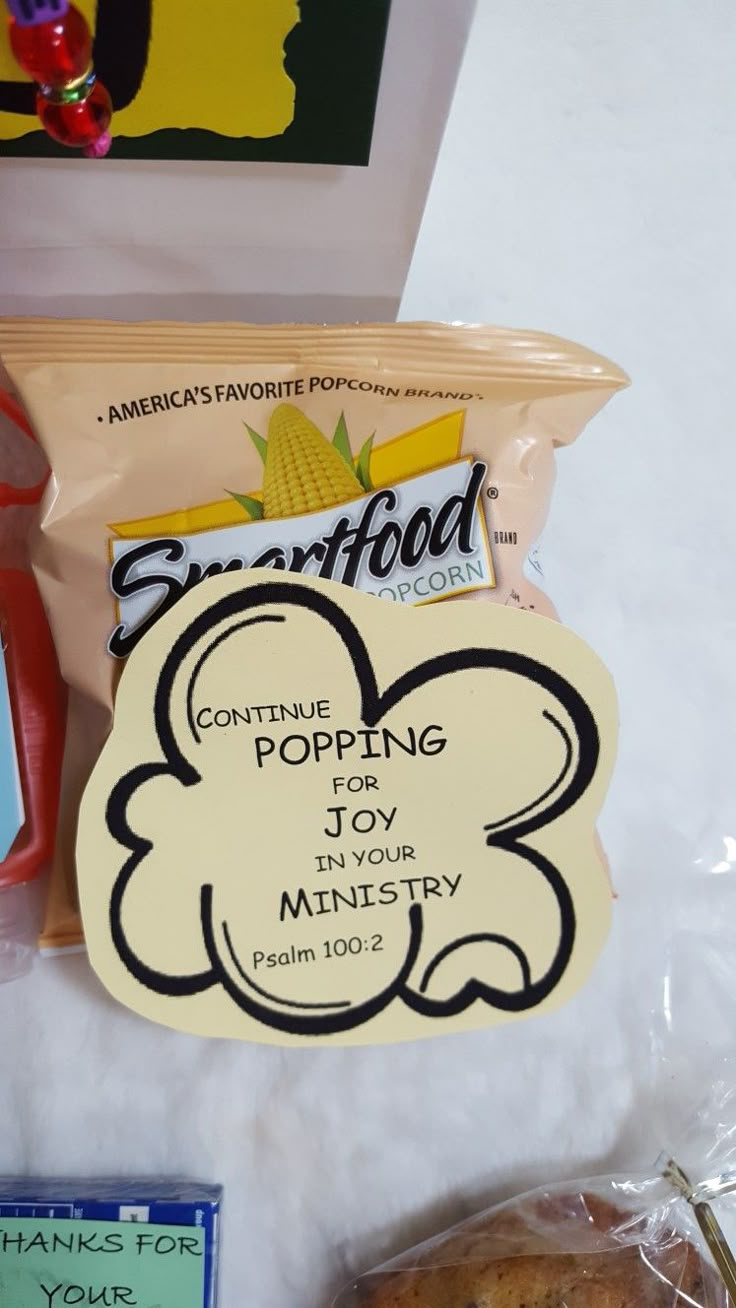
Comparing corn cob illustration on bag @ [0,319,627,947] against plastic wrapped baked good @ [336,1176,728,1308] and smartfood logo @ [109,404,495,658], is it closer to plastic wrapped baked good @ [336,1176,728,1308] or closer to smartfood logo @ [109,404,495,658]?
smartfood logo @ [109,404,495,658]

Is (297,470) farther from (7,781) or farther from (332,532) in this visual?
(7,781)

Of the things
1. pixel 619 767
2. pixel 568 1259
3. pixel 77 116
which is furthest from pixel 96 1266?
pixel 77 116

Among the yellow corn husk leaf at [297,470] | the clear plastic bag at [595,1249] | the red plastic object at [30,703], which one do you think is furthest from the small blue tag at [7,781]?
the clear plastic bag at [595,1249]

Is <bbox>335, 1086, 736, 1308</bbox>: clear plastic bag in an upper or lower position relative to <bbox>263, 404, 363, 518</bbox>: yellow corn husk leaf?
lower

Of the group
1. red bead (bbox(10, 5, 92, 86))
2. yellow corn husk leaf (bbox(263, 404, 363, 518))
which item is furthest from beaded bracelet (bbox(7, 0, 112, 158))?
yellow corn husk leaf (bbox(263, 404, 363, 518))

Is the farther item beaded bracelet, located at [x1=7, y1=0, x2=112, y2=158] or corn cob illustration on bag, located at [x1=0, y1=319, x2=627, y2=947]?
corn cob illustration on bag, located at [x1=0, y1=319, x2=627, y2=947]

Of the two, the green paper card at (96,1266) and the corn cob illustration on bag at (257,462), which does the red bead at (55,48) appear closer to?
the corn cob illustration on bag at (257,462)

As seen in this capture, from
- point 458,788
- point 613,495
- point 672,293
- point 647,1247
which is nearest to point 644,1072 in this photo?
point 647,1247

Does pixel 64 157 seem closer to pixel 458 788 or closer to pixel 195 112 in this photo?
pixel 195 112
